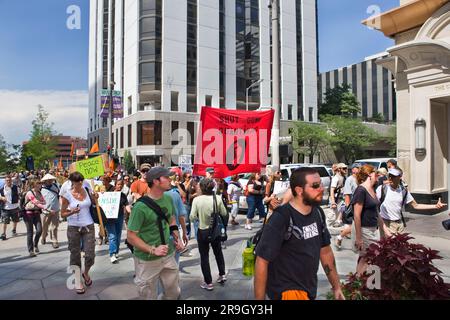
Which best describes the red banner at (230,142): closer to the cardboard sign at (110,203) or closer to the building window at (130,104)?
the cardboard sign at (110,203)

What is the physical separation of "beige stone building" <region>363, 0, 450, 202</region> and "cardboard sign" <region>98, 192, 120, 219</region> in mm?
10234

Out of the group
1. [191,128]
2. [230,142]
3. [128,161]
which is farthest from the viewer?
[191,128]

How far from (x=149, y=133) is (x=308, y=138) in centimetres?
2001

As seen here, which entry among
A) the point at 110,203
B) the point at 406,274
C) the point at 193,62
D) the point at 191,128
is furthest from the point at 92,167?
the point at 193,62

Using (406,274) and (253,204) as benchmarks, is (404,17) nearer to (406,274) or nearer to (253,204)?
(253,204)

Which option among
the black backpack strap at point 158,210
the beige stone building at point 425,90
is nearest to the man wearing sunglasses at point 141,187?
the black backpack strap at point 158,210

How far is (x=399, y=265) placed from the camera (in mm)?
3258

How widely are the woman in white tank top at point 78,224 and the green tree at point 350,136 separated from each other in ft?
136

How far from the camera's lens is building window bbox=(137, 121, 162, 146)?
3972cm

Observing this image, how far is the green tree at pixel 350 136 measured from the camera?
43.2m

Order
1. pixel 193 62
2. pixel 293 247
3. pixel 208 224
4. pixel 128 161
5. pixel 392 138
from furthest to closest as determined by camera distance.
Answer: pixel 392 138 → pixel 193 62 → pixel 128 161 → pixel 208 224 → pixel 293 247

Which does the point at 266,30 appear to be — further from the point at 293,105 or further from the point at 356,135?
the point at 356,135

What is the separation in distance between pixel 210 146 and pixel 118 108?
1850cm

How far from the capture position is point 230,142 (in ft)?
21.6
